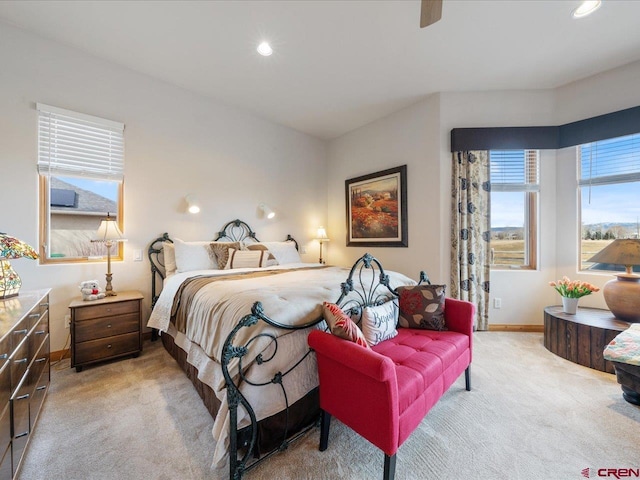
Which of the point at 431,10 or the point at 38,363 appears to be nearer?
the point at 431,10

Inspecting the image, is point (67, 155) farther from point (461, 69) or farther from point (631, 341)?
point (631, 341)

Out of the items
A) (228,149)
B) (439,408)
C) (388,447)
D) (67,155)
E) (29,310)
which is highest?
(228,149)

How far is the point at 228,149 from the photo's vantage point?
3.91 metres

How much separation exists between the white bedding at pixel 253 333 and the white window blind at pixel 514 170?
301 cm

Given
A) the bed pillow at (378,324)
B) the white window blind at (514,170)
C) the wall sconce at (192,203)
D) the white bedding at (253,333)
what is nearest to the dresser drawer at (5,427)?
the white bedding at (253,333)

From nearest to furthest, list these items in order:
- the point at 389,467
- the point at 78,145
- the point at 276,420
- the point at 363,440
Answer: the point at 389,467 < the point at 276,420 < the point at 363,440 < the point at 78,145

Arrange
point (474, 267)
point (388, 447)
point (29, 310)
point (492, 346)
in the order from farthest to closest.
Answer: point (474, 267), point (492, 346), point (29, 310), point (388, 447)

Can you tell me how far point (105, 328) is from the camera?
2531mm

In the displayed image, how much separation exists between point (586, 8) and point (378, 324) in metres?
3.16

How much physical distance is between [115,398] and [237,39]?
3.35m

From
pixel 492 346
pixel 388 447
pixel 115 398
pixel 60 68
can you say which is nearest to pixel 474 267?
pixel 492 346

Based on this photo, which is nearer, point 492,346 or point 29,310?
point 29,310

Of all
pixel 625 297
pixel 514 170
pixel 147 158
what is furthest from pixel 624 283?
pixel 147 158

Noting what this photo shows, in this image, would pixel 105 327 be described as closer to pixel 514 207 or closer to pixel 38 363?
pixel 38 363
